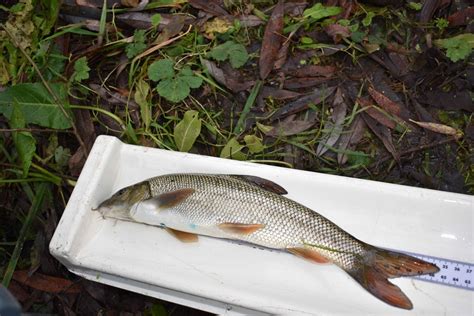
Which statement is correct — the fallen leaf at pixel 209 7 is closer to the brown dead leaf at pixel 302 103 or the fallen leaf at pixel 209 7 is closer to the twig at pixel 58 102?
the brown dead leaf at pixel 302 103

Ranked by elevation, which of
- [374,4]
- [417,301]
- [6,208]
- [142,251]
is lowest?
[6,208]

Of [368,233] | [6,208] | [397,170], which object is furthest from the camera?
[6,208]

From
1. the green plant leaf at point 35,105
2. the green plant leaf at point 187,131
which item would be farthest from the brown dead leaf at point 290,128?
the green plant leaf at point 35,105

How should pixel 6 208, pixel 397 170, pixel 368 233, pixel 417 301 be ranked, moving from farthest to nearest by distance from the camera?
pixel 6 208
pixel 397 170
pixel 368 233
pixel 417 301

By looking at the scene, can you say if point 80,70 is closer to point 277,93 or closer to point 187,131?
point 187,131

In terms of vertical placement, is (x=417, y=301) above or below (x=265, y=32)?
below

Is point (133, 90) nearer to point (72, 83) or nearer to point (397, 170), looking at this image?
point (72, 83)

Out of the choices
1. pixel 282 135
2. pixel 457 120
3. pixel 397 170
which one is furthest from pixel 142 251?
pixel 457 120

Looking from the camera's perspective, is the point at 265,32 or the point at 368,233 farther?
the point at 265,32
